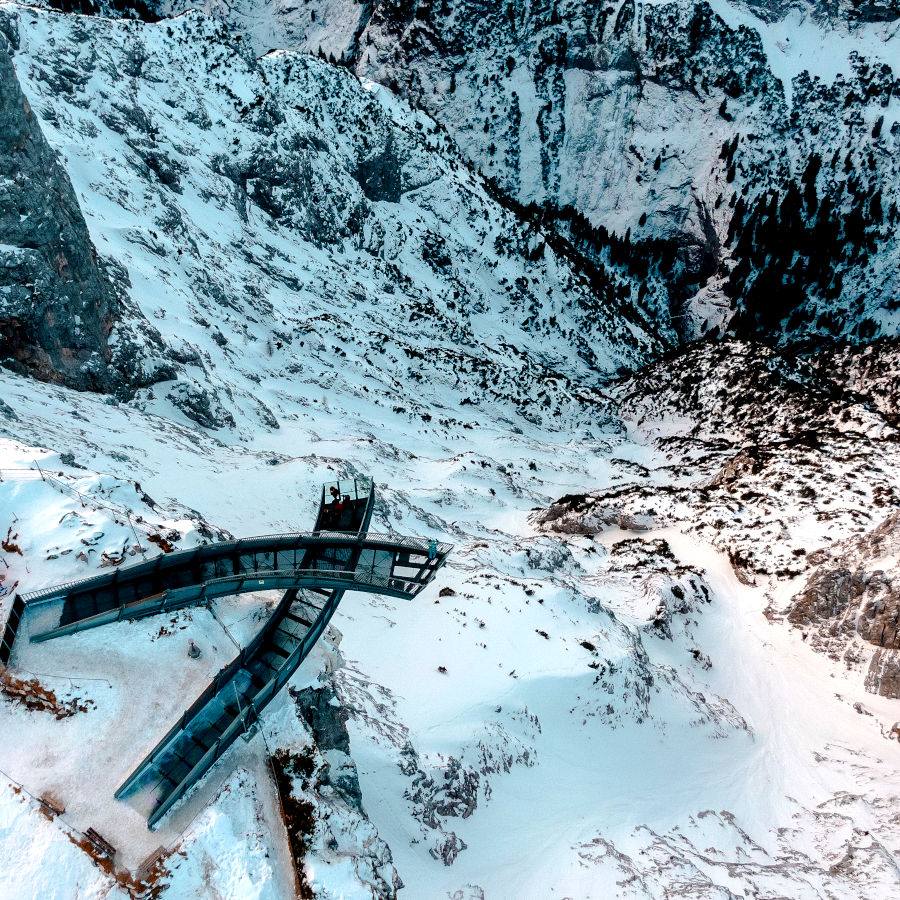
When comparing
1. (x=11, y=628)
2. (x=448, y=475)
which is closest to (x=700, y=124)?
(x=448, y=475)

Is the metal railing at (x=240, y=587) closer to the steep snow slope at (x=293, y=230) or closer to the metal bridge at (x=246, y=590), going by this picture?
the metal bridge at (x=246, y=590)

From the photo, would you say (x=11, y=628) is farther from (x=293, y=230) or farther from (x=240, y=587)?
(x=293, y=230)

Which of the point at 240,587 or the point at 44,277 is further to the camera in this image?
the point at 44,277

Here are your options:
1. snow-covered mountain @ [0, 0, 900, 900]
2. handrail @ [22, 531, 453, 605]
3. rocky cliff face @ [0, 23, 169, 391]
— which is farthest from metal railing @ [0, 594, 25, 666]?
rocky cliff face @ [0, 23, 169, 391]

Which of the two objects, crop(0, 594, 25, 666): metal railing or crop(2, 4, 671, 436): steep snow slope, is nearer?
crop(0, 594, 25, 666): metal railing

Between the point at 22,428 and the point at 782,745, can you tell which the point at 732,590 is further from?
the point at 22,428

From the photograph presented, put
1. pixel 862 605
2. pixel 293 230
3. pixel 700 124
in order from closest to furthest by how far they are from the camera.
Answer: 1. pixel 862 605
2. pixel 293 230
3. pixel 700 124

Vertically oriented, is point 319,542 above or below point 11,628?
above

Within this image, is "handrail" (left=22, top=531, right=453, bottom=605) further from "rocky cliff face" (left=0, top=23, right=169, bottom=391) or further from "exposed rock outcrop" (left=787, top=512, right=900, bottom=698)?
"exposed rock outcrop" (left=787, top=512, right=900, bottom=698)
